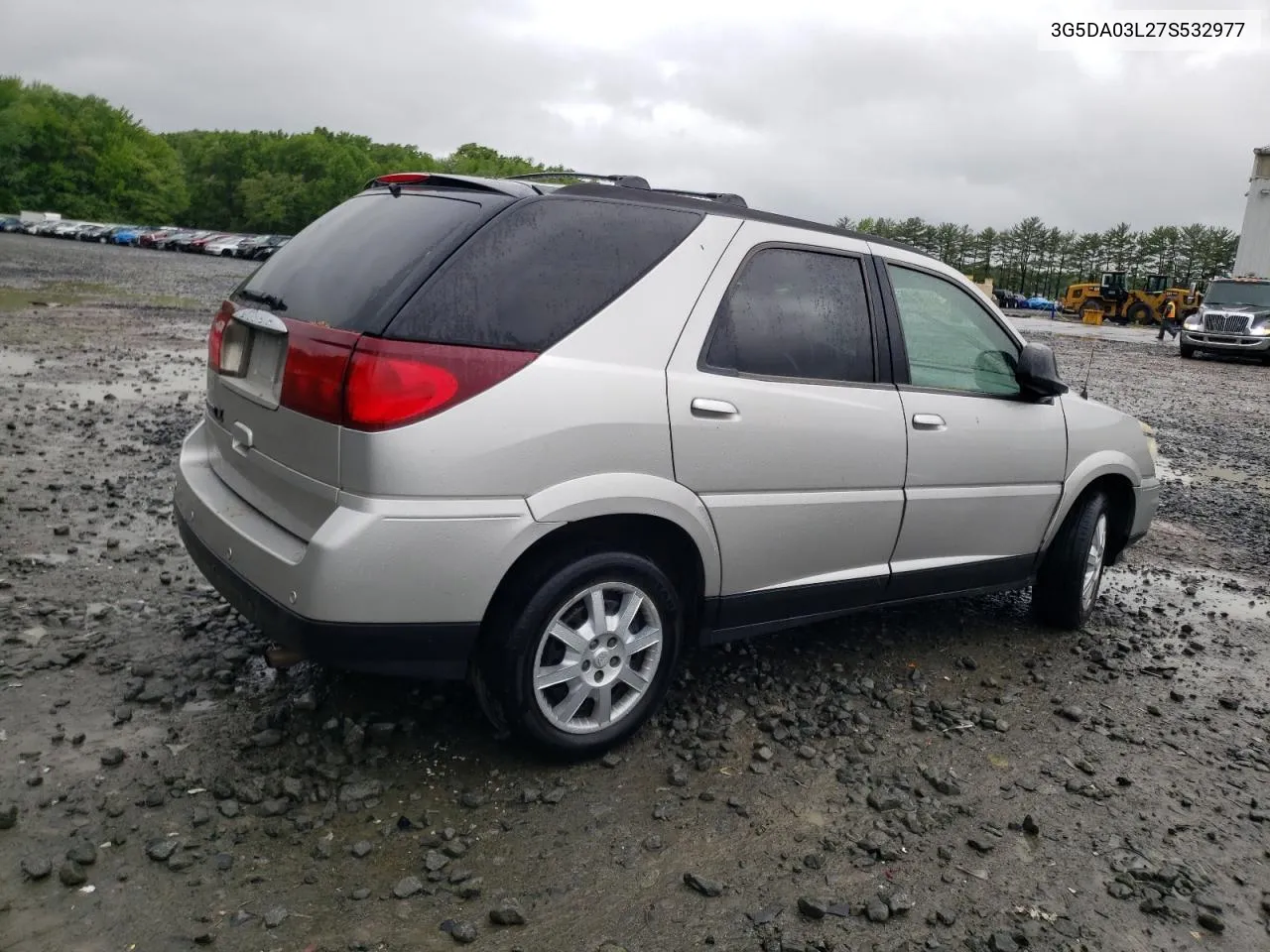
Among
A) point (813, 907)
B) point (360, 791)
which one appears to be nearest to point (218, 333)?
point (360, 791)

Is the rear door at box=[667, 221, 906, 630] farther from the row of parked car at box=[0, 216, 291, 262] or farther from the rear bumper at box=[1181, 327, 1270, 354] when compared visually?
the row of parked car at box=[0, 216, 291, 262]

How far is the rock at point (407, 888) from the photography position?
2.75 metres

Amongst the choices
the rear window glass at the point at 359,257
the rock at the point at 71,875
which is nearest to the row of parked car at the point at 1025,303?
the rear window glass at the point at 359,257

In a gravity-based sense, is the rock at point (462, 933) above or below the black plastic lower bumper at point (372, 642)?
below

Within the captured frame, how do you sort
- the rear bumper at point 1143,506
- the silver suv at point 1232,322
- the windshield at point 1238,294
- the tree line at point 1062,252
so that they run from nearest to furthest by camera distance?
the rear bumper at point 1143,506, the silver suv at point 1232,322, the windshield at point 1238,294, the tree line at point 1062,252

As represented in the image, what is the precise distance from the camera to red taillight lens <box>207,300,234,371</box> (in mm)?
3740

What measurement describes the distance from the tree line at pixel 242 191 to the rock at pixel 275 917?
89470 millimetres

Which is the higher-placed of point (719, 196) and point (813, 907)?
point (719, 196)

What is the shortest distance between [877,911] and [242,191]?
384ft

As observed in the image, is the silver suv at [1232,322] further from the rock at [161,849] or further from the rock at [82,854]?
the rock at [82,854]

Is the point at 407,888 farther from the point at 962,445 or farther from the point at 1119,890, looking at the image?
the point at 962,445

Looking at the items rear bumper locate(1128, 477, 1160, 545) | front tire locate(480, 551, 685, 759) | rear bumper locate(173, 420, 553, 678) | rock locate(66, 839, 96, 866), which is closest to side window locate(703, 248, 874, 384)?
front tire locate(480, 551, 685, 759)

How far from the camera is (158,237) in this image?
219 feet

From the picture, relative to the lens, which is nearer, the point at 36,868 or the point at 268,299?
the point at 36,868
